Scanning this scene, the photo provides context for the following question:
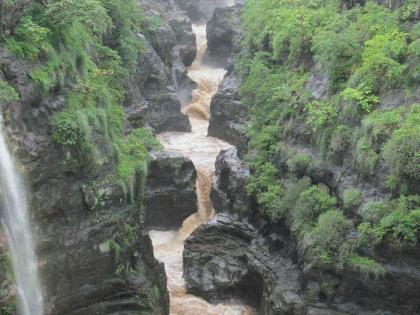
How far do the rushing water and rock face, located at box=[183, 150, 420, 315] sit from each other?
650 centimetres

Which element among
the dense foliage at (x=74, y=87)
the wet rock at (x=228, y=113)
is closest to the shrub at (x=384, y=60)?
the dense foliage at (x=74, y=87)

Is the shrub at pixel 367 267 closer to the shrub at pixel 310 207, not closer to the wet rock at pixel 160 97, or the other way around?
the shrub at pixel 310 207

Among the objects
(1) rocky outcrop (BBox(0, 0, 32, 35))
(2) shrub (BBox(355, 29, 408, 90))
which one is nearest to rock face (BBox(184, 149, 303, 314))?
(2) shrub (BBox(355, 29, 408, 90))

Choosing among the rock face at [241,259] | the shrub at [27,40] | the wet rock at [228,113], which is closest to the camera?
the shrub at [27,40]

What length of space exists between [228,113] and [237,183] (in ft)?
26.8

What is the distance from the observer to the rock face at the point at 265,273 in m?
12.7

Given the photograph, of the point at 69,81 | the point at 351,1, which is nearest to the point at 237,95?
the point at 351,1

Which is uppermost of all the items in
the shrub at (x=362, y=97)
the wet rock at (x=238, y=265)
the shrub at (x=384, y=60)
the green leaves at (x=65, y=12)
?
the green leaves at (x=65, y=12)

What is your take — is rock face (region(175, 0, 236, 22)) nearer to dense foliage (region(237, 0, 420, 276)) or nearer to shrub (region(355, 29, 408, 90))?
dense foliage (region(237, 0, 420, 276))

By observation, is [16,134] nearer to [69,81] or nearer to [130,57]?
[69,81]

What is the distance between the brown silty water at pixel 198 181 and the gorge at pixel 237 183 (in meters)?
0.10

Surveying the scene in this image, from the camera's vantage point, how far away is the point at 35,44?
13.0 meters

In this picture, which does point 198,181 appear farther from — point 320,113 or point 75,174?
point 75,174

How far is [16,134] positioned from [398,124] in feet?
29.4
